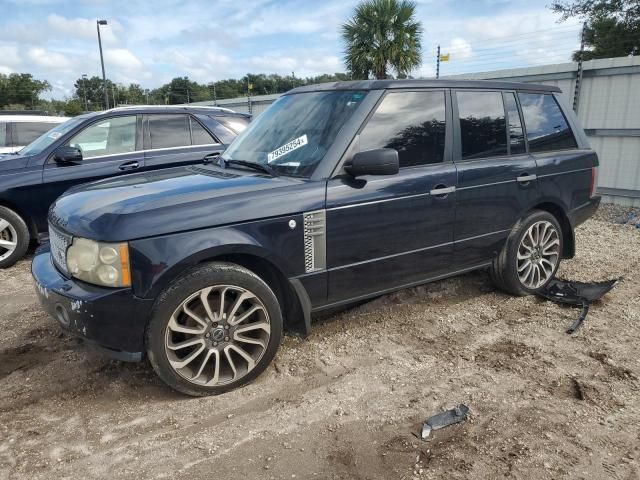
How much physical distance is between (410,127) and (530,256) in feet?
5.86

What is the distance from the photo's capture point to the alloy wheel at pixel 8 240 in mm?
5629

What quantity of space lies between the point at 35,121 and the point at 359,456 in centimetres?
865

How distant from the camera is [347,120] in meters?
3.33

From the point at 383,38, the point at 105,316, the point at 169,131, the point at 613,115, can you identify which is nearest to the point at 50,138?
the point at 169,131

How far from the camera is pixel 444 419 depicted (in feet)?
8.78

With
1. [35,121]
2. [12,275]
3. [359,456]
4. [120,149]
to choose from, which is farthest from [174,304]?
Result: [35,121]

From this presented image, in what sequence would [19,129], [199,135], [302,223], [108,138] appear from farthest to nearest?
1. [19,129]
2. [199,135]
3. [108,138]
4. [302,223]

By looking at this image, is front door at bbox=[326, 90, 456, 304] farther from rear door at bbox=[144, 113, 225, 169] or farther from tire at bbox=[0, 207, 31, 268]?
tire at bbox=[0, 207, 31, 268]

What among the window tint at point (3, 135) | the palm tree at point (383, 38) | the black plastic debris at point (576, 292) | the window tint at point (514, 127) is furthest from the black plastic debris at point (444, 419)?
the palm tree at point (383, 38)

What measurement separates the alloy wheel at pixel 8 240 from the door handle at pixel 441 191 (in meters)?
4.85

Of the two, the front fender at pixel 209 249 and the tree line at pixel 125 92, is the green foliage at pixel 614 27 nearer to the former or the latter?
the tree line at pixel 125 92

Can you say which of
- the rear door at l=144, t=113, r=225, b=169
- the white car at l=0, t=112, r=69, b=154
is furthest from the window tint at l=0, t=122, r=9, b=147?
the rear door at l=144, t=113, r=225, b=169

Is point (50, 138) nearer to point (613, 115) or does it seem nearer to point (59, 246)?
point (59, 246)

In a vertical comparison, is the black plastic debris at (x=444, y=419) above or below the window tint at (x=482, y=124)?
below
